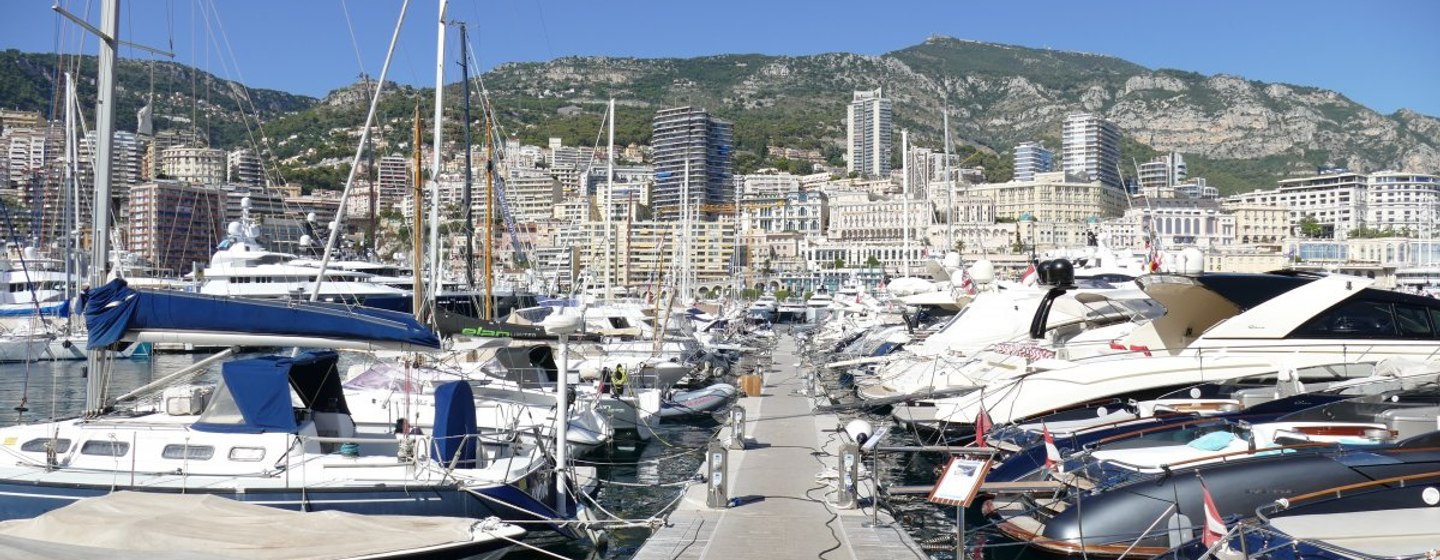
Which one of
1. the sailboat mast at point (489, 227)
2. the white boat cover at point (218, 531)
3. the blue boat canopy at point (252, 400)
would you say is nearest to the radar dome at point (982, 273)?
the sailboat mast at point (489, 227)

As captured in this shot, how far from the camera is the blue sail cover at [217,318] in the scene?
13344 millimetres

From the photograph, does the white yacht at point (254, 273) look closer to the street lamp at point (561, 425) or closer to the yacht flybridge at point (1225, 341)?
the yacht flybridge at point (1225, 341)

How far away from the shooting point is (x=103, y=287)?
13.5 metres

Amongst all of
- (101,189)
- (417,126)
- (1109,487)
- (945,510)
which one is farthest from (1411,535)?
(417,126)

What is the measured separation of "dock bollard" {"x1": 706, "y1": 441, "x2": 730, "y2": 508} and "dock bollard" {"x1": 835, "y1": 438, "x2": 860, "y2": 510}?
1269mm

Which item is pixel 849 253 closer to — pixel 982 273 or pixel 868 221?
pixel 868 221

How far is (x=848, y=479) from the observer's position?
44.6ft

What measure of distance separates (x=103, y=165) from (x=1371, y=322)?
58.8 feet

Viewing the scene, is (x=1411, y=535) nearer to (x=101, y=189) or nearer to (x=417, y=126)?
(x=101, y=189)

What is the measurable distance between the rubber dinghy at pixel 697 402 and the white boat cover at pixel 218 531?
14024 mm

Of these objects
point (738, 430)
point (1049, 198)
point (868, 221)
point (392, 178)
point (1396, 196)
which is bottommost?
point (738, 430)

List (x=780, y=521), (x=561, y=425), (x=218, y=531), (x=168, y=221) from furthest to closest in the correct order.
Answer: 1. (x=168, y=221)
2. (x=561, y=425)
3. (x=780, y=521)
4. (x=218, y=531)

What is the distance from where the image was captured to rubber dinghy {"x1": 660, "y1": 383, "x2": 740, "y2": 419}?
25766 mm

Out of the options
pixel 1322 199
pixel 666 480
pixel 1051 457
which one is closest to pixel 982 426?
pixel 1051 457
